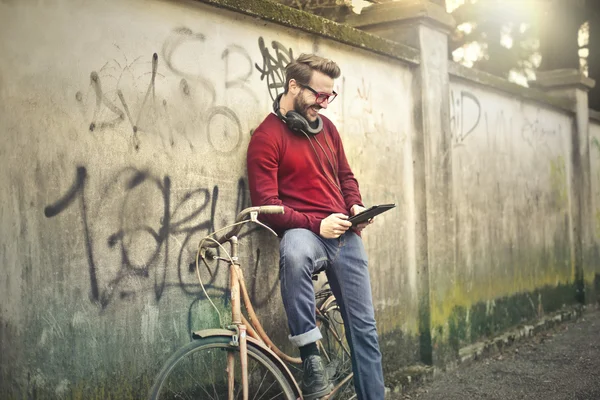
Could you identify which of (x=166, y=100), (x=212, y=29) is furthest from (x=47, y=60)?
(x=212, y=29)

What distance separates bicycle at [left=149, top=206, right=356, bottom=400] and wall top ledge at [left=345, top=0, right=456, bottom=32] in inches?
108

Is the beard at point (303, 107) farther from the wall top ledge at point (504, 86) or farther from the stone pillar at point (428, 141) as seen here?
the wall top ledge at point (504, 86)

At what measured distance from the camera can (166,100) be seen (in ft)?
12.5

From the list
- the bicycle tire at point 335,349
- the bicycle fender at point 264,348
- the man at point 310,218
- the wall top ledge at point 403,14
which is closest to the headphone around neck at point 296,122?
the man at point 310,218

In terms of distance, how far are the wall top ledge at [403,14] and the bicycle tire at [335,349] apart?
9.06 feet

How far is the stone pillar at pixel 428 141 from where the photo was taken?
5.80 metres

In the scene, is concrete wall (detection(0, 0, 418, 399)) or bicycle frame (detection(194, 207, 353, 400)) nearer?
concrete wall (detection(0, 0, 418, 399))

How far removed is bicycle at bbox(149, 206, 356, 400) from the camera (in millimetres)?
3396

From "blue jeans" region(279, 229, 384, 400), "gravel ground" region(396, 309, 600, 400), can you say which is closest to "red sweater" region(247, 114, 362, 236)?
"blue jeans" region(279, 229, 384, 400)

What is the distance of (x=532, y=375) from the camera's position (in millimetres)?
5902

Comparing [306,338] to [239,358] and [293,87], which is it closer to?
[239,358]

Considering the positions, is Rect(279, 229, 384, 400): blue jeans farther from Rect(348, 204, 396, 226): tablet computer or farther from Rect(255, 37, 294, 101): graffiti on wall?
Rect(255, 37, 294, 101): graffiti on wall

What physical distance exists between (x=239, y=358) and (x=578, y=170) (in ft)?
22.9

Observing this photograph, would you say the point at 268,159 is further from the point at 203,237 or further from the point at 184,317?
the point at 184,317
